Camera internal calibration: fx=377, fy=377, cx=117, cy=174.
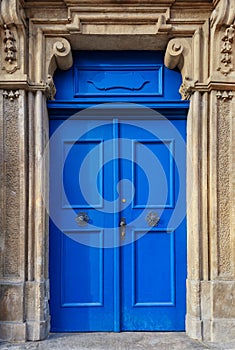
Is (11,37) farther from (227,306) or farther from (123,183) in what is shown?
(227,306)

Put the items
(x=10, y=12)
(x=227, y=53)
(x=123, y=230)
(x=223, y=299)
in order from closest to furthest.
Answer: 1. (x=10, y=12)
2. (x=223, y=299)
3. (x=227, y=53)
4. (x=123, y=230)

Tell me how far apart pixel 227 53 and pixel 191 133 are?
85 cm

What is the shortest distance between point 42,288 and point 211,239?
5.62ft

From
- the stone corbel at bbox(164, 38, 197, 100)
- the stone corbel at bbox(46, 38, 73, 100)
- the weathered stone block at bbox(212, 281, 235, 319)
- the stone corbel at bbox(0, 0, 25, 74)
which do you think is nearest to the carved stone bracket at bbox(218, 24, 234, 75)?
the stone corbel at bbox(164, 38, 197, 100)

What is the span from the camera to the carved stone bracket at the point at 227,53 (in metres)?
3.68

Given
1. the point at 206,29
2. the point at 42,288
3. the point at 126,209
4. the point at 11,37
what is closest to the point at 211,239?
the point at 126,209

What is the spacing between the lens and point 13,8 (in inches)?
137

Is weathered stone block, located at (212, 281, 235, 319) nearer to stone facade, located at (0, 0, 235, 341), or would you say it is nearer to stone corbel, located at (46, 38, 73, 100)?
stone facade, located at (0, 0, 235, 341)

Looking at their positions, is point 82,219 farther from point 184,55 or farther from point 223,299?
point 184,55

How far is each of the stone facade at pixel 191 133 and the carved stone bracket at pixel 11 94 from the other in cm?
1

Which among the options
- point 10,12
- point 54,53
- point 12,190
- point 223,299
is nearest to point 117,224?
point 12,190

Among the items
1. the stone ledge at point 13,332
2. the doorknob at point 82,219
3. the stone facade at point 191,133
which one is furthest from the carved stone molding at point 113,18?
the stone ledge at point 13,332

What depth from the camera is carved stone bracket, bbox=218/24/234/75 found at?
368 centimetres

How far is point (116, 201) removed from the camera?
3.96 metres
